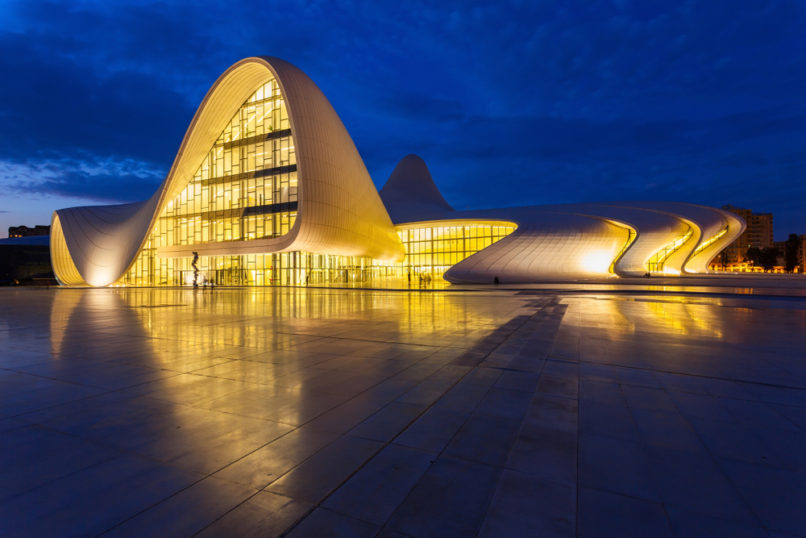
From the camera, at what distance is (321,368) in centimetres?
584

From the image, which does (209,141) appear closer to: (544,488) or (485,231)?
(485,231)

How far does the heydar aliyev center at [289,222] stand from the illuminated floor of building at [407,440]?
32.7 meters

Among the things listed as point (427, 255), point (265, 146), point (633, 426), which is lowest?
point (633, 426)

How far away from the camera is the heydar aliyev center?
39.1m

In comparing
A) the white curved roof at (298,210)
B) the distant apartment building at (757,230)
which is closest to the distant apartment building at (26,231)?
the white curved roof at (298,210)

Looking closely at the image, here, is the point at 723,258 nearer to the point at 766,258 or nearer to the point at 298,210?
the point at 766,258

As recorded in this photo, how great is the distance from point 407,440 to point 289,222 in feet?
132

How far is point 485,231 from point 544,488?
52862mm

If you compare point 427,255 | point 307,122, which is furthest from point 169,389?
point 427,255

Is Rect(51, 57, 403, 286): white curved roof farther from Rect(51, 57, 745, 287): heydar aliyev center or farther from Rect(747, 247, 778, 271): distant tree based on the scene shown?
Rect(747, 247, 778, 271): distant tree

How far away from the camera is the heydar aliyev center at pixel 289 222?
128 feet

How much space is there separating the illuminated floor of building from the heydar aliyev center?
32.7m

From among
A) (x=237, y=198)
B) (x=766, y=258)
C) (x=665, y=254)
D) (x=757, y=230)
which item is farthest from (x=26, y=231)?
(x=757, y=230)

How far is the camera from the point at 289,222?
4106 centimetres
